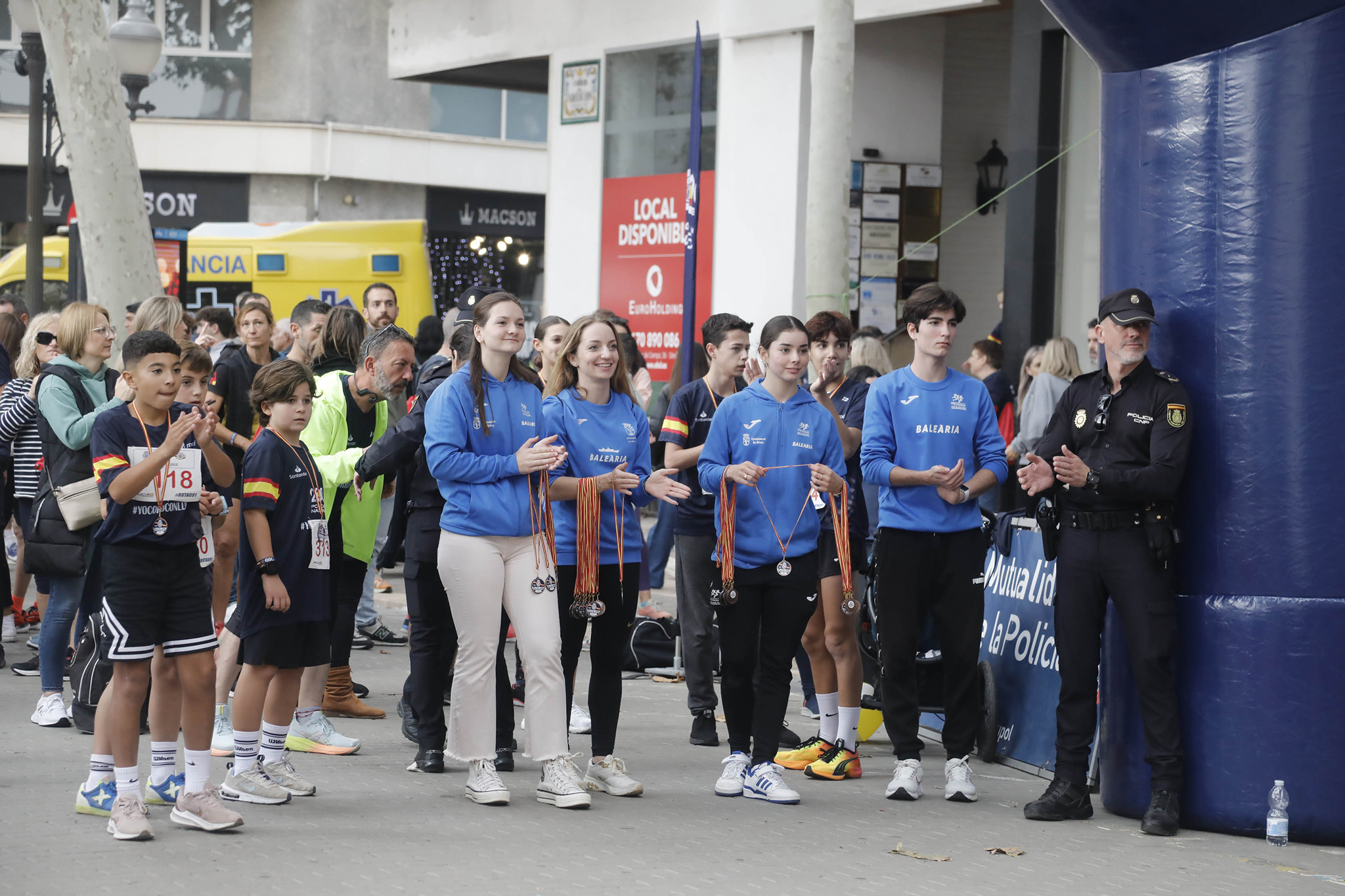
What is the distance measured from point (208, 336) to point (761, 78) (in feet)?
21.4

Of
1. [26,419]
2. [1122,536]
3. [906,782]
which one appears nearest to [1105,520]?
[1122,536]

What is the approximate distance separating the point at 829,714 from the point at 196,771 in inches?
114

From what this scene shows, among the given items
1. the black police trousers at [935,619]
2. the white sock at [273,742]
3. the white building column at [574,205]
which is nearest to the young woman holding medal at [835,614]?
the black police trousers at [935,619]

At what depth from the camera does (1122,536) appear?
6102mm

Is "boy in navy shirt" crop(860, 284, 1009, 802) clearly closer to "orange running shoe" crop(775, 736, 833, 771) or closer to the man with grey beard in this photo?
"orange running shoe" crop(775, 736, 833, 771)

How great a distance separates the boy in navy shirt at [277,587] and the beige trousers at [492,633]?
567mm

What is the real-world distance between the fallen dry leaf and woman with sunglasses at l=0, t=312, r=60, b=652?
5033mm

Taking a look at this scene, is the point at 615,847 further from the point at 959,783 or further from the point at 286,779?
the point at 959,783

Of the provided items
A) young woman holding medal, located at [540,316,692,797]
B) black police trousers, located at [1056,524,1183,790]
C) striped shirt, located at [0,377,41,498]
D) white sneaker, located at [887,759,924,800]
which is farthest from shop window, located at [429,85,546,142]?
black police trousers, located at [1056,524,1183,790]

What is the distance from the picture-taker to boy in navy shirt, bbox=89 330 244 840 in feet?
18.5

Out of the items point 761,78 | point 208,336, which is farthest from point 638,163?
point 208,336

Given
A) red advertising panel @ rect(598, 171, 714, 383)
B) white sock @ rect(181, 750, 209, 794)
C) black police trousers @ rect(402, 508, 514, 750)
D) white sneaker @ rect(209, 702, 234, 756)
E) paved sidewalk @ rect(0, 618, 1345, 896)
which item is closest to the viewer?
paved sidewalk @ rect(0, 618, 1345, 896)

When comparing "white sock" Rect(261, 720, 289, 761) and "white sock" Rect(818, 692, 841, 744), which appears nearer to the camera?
"white sock" Rect(261, 720, 289, 761)

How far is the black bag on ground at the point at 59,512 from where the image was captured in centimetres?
775
